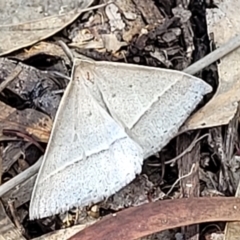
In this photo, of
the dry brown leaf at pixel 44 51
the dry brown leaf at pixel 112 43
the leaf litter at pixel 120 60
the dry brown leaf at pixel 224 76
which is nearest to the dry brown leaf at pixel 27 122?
the leaf litter at pixel 120 60

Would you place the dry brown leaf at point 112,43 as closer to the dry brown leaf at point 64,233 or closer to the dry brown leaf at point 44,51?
the dry brown leaf at point 44,51

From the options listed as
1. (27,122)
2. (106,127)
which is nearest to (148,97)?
(106,127)

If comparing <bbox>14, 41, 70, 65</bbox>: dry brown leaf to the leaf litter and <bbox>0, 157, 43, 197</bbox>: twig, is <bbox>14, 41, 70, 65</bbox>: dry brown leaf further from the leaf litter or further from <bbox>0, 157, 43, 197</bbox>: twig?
<bbox>0, 157, 43, 197</bbox>: twig

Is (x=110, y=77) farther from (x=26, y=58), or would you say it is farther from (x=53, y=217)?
(x=53, y=217)

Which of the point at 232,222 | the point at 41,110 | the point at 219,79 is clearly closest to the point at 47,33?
the point at 41,110

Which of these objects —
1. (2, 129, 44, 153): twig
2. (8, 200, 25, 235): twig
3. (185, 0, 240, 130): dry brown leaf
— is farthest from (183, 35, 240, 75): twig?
(8, 200, 25, 235): twig

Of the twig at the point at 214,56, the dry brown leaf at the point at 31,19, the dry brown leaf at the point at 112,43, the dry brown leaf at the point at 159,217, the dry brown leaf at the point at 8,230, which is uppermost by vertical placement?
the dry brown leaf at the point at 31,19

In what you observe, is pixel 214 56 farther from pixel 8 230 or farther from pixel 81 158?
pixel 8 230

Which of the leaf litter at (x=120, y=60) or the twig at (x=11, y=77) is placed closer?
the leaf litter at (x=120, y=60)
